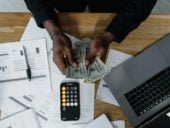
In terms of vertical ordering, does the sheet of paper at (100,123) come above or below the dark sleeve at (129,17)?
below

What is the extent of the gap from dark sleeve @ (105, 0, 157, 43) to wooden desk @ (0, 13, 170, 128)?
1.9 inches

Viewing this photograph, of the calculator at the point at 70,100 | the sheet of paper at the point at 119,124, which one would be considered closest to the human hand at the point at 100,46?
the calculator at the point at 70,100

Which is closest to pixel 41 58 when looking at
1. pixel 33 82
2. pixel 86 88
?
pixel 33 82

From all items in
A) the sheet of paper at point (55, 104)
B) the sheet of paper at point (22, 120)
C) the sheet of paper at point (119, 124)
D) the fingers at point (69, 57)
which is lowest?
the sheet of paper at point (22, 120)

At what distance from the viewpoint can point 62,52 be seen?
113cm

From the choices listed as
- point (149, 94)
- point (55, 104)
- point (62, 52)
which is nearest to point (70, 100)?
point (55, 104)

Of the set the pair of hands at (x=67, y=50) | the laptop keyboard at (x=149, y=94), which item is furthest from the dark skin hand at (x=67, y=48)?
the laptop keyboard at (x=149, y=94)

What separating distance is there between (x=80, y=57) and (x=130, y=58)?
0.18m

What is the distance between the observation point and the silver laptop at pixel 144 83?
3.58 ft

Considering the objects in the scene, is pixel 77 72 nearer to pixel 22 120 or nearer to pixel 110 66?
pixel 110 66

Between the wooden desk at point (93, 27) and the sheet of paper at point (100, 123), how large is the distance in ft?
0.83

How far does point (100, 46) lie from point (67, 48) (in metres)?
0.11

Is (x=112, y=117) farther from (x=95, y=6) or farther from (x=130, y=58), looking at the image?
(x=95, y=6)

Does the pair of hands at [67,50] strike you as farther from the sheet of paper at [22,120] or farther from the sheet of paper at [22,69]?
the sheet of paper at [22,120]
